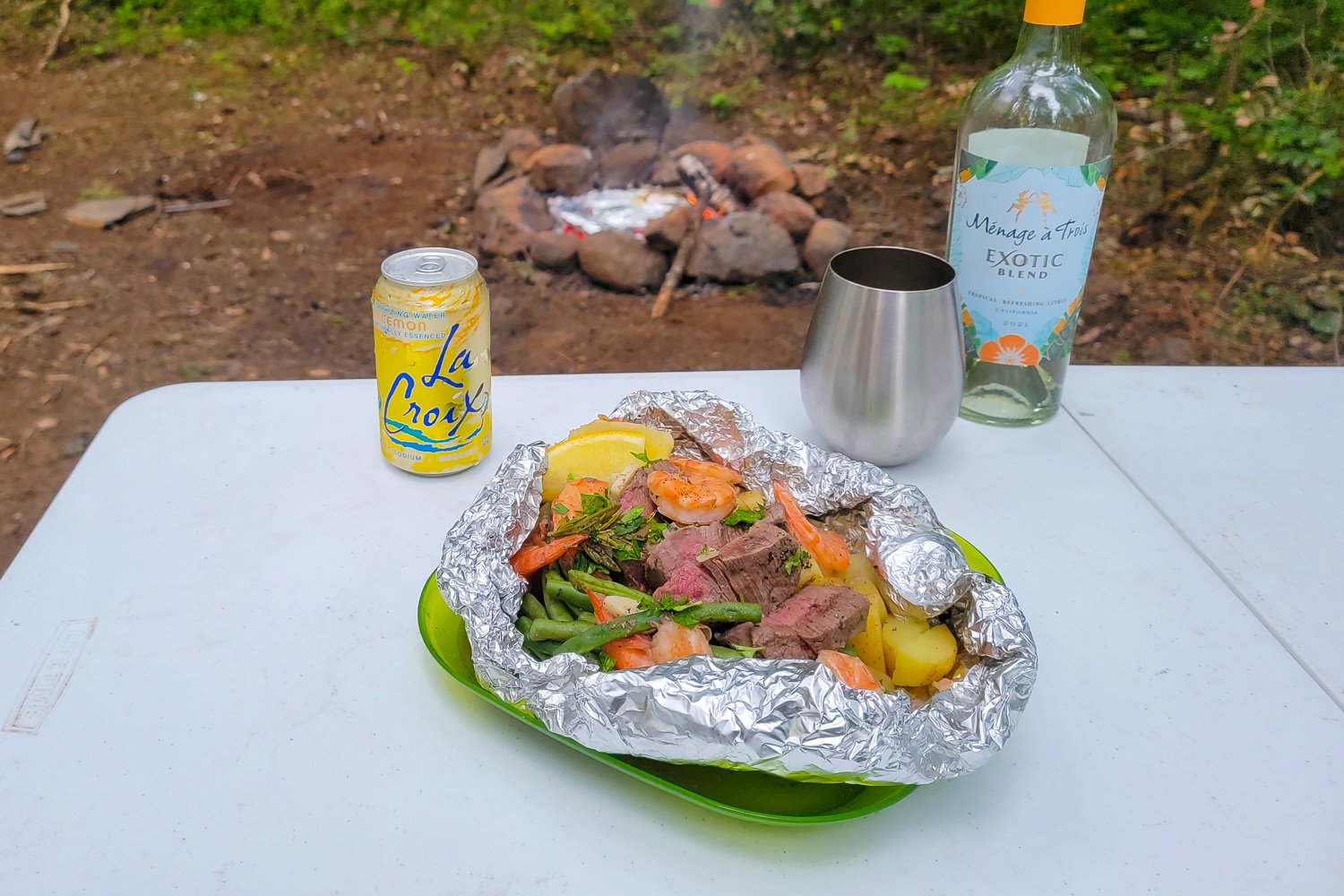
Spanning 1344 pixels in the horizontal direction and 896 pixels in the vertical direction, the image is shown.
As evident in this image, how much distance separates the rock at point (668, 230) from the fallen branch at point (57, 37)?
2.40 metres

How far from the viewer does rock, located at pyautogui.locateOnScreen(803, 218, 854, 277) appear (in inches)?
108

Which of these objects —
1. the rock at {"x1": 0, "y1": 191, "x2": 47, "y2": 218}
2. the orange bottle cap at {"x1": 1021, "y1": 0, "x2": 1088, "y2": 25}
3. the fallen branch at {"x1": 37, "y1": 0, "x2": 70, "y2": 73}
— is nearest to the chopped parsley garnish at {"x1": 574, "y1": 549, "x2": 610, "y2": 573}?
the orange bottle cap at {"x1": 1021, "y1": 0, "x2": 1088, "y2": 25}

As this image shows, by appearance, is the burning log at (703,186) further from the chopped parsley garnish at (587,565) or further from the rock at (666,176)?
the chopped parsley garnish at (587,565)

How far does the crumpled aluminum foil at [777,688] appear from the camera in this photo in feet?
2.17

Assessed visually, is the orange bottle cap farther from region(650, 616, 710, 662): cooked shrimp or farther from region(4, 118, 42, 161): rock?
region(4, 118, 42, 161): rock

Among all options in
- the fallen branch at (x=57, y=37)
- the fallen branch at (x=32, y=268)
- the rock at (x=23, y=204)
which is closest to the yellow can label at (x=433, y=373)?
the fallen branch at (x=32, y=268)

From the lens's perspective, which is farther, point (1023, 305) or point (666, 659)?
point (1023, 305)

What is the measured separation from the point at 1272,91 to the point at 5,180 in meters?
3.57

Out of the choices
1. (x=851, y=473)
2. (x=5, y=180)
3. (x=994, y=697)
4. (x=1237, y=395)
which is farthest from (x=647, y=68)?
(x=994, y=697)

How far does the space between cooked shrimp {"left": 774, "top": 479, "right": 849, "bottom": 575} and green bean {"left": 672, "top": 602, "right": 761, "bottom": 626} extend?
107 millimetres

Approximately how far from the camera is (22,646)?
2.77 ft

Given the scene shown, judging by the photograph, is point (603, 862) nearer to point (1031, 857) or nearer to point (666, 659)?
point (666, 659)

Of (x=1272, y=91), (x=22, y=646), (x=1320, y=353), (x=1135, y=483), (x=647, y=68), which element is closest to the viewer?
(x=22, y=646)

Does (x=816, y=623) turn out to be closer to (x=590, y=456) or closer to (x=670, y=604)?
(x=670, y=604)
